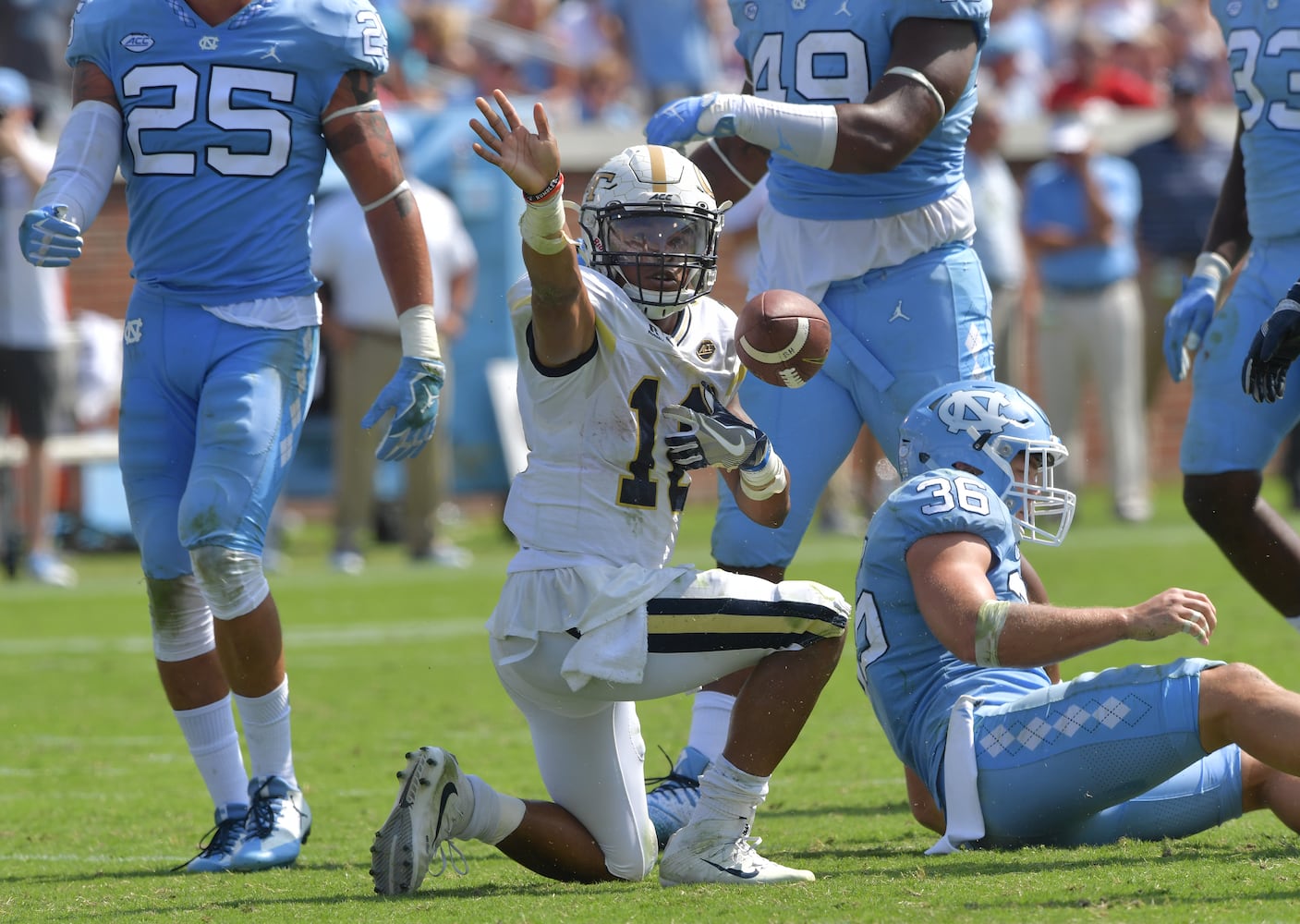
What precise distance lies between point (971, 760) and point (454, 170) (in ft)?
32.3

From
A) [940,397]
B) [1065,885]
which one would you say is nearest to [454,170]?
[940,397]

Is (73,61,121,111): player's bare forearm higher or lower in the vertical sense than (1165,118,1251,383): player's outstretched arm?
higher

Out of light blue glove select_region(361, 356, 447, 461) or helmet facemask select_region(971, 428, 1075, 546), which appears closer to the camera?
helmet facemask select_region(971, 428, 1075, 546)

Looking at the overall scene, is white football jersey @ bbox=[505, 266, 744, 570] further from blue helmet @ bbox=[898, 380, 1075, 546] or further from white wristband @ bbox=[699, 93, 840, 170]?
white wristband @ bbox=[699, 93, 840, 170]

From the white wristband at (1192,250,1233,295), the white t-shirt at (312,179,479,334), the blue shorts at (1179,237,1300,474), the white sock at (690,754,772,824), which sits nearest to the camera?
the white sock at (690,754,772,824)

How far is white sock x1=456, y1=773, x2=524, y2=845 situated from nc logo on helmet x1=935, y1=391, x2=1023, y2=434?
1224 millimetres

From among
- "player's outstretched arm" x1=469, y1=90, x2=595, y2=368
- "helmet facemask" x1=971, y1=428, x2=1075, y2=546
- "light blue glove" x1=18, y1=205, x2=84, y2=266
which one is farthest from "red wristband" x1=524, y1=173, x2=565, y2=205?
"light blue glove" x1=18, y1=205, x2=84, y2=266

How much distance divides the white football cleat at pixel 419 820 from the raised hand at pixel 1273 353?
7.17 feet

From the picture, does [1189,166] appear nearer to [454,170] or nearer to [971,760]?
[454,170]

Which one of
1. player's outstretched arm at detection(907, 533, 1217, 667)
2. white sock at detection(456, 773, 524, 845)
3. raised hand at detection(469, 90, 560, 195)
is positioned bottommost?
white sock at detection(456, 773, 524, 845)

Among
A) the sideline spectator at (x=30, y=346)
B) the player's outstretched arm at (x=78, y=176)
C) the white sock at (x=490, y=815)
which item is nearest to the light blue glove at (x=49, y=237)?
the player's outstretched arm at (x=78, y=176)

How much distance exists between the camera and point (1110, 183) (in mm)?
12188

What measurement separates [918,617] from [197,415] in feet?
6.03

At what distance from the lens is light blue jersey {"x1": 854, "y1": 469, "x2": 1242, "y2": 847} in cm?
387
